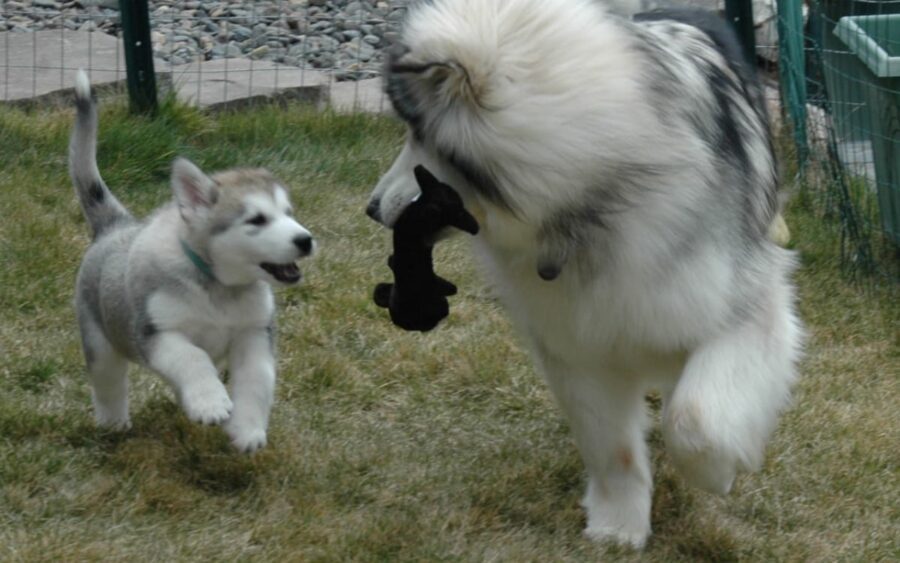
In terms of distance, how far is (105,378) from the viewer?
4.09 m

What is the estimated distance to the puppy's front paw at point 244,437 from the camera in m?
3.70

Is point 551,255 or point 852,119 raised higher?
point 551,255

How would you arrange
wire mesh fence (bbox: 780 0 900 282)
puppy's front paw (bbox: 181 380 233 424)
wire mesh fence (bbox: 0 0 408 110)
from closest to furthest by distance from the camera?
puppy's front paw (bbox: 181 380 233 424) < wire mesh fence (bbox: 780 0 900 282) < wire mesh fence (bbox: 0 0 408 110)

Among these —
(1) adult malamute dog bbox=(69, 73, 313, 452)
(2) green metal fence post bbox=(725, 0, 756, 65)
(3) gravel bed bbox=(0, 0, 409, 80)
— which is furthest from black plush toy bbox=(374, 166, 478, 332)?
(3) gravel bed bbox=(0, 0, 409, 80)

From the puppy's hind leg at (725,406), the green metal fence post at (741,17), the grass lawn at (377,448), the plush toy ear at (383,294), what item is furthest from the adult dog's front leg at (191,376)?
the green metal fence post at (741,17)

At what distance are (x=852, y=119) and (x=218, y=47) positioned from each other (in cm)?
332

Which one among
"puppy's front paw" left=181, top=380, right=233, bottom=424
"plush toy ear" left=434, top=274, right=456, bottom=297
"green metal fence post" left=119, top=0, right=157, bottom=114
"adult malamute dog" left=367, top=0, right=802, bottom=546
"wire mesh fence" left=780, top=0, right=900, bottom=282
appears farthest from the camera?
"green metal fence post" left=119, top=0, right=157, bottom=114

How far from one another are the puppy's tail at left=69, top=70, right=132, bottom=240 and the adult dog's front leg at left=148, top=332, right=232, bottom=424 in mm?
695

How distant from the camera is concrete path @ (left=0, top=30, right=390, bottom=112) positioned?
6.98m

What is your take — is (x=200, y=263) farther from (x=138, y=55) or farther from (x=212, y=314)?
(x=138, y=55)

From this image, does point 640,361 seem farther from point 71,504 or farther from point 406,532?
point 71,504

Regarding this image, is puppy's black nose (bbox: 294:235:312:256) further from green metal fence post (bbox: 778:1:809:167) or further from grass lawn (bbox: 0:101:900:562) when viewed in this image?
green metal fence post (bbox: 778:1:809:167)

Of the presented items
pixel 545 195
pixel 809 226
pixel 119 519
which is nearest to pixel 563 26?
pixel 545 195

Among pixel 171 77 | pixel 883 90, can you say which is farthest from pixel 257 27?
pixel 883 90
